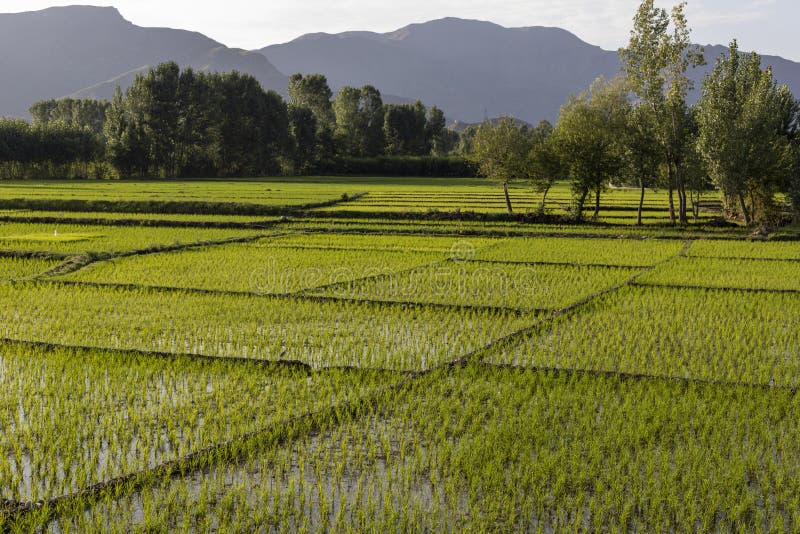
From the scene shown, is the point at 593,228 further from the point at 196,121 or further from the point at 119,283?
the point at 196,121

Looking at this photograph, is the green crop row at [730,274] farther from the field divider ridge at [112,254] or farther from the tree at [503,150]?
the tree at [503,150]

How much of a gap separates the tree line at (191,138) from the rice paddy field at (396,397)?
201 feet

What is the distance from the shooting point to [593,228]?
33.5 m

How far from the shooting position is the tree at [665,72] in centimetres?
3366

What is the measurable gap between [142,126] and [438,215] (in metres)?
52.5

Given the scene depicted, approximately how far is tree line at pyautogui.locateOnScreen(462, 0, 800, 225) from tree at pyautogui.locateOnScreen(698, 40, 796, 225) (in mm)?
42

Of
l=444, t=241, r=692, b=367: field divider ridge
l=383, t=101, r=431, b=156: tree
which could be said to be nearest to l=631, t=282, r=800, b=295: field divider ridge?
l=444, t=241, r=692, b=367: field divider ridge

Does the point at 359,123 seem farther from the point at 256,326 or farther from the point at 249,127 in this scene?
the point at 256,326

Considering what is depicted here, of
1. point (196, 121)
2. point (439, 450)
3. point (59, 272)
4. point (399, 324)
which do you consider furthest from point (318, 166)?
point (439, 450)

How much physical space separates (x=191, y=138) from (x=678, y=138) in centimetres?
5979

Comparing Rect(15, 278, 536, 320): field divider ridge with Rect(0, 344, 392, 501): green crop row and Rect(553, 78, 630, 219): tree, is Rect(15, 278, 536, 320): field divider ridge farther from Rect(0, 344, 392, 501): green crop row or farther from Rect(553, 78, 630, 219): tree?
Rect(553, 78, 630, 219): tree

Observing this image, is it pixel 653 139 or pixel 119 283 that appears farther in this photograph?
pixel 653 139

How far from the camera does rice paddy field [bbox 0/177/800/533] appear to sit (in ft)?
21.2

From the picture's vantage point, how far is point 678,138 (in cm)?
3372
